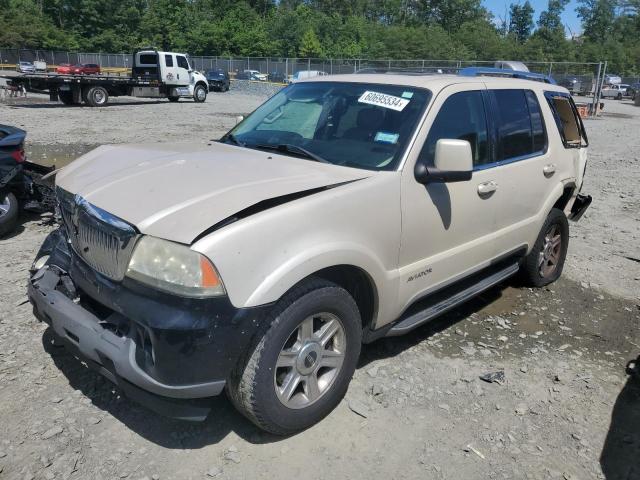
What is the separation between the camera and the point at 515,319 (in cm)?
463

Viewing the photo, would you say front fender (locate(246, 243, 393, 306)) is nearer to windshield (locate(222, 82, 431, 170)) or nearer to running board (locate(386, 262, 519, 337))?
running board (locate(386, 262, 519, 337))

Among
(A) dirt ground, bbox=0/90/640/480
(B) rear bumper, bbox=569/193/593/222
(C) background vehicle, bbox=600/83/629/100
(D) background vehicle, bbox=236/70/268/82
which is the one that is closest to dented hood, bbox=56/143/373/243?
(A) dirt ground, bbox=0/90/640/480

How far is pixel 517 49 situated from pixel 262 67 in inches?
1612

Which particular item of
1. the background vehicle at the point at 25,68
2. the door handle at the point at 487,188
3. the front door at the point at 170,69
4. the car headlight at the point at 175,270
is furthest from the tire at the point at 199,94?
the car headlight at the point at 175,270

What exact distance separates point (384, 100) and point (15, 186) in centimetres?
440

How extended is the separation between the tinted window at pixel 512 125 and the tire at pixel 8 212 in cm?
490

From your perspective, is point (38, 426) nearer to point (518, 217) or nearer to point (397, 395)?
point (397, 395)

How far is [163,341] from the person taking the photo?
95.0 inches

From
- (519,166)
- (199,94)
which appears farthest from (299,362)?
(199,94)

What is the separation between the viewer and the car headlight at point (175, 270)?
7.98ft

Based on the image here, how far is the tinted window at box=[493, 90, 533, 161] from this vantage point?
164 inches

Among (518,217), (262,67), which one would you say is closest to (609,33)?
(262,67)

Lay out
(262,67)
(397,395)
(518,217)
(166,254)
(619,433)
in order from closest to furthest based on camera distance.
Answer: (166,254), (619,433), (397,395), (518,217), (262,67)

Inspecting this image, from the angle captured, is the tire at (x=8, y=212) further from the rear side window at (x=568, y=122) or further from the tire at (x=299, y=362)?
the rear side window at (x=568, y=122)
